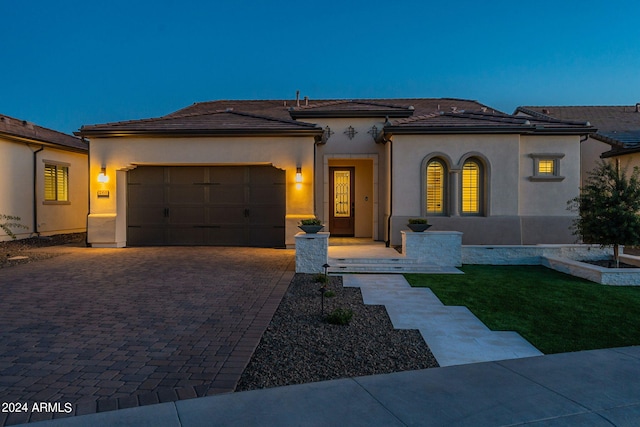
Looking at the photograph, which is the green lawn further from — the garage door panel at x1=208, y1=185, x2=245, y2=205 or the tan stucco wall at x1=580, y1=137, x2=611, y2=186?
the tan stucco wall at x1=580, y1=137, x2=611, y2=186

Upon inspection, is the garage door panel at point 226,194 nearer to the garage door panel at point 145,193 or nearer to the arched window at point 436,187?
the garage door panel at point 145,193

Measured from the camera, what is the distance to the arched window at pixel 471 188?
488 inches

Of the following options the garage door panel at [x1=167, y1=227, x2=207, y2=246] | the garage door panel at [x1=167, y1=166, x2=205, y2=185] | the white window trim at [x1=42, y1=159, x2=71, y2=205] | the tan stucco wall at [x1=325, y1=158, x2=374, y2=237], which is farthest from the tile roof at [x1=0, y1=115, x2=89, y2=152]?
the tan stucco wall at [x1=325, y1=158, x2=374, y2=237]

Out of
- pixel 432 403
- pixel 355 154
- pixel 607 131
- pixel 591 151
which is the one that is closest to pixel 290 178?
pixel 355 154

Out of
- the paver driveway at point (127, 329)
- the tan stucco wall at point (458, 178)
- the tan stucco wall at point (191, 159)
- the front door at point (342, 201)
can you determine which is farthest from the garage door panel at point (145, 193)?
the tan stucco wall at point (458, 178)

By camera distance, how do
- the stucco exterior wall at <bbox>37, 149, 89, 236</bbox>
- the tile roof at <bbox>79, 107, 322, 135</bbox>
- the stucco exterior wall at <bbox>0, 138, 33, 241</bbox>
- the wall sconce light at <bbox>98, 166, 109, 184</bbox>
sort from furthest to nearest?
the stucco exterior wall at <bbox>37, 149, 89, 236</bbox> → the stucco exterior wall at <bbox>0, 138, 33, 241</bbox> → the wall sconce light at <bbox>98, 166, 109, 184</bbox> → the tile roof at <bbox>79, 107, 322, 135</bbox>

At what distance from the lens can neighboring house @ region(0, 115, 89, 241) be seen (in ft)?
45.2

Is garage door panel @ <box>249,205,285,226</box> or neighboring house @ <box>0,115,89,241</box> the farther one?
neighboring house @ <box>0,115,89,241</box>

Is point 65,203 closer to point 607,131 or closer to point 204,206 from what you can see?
point 204,206

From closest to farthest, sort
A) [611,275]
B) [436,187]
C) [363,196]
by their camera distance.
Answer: [611,275]
[436,187]
[363,196]

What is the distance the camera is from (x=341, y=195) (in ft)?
48.3

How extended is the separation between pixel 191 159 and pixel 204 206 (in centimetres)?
155

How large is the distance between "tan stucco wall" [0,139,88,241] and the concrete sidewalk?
14.6m

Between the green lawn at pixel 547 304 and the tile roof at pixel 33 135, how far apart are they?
1441cm
